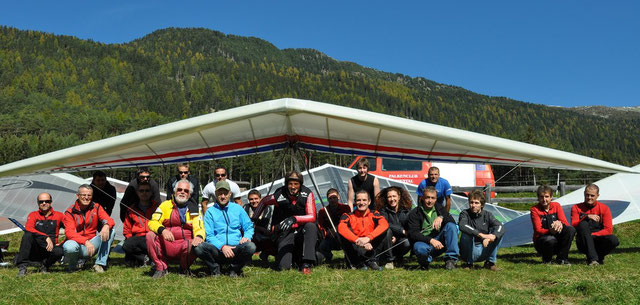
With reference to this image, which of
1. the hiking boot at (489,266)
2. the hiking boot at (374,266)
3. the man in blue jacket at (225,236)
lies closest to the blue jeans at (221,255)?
the man in blue jacket at (225,236)

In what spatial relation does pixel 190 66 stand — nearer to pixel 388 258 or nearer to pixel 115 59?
pixel 115 59

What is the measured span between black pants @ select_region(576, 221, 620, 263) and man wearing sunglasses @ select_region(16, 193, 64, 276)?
608 cm

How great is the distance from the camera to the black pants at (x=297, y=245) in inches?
193

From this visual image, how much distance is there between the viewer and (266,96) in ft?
522

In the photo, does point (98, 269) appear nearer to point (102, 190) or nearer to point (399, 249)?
point (102, 190)

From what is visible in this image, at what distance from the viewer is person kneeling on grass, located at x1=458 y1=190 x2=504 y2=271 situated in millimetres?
4945

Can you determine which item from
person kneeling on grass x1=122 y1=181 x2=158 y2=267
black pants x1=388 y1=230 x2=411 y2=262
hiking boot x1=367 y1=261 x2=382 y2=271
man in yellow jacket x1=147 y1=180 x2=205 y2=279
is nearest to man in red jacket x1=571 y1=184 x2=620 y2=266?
black pants x1=388 y1=230 x2=411 y2=262

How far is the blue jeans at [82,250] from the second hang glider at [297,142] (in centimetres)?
100

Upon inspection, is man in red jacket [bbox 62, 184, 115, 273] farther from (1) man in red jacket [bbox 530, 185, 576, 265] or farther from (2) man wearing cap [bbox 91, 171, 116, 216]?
(1) man in red jacket [bbox 530, 185, 576, 265]

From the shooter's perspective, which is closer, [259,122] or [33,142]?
[259,122]

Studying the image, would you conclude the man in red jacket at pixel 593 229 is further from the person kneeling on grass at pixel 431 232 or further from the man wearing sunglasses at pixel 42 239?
the man wearing sunglasses at pixel 42 239

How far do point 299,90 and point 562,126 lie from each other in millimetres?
105575

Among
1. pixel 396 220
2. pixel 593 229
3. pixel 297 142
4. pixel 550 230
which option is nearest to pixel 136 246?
pixel 297 142

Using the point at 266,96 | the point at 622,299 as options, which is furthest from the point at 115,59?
the point at 622,299
